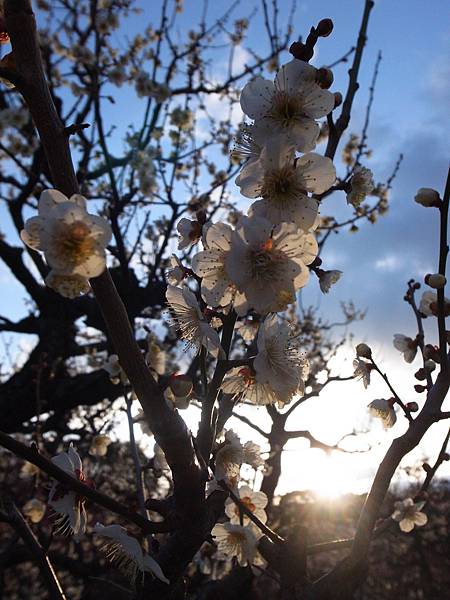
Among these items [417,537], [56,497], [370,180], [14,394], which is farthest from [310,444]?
[417,537]

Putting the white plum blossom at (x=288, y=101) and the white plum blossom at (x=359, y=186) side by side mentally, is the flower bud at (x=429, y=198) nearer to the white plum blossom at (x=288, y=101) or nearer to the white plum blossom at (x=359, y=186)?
the white plum blossom at (x=359, y=186)

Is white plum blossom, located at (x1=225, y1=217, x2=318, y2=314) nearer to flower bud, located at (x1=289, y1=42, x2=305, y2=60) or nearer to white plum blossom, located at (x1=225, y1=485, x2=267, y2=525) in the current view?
flower bud, located at (x1=289, y1=42, x2=305, y2=60)

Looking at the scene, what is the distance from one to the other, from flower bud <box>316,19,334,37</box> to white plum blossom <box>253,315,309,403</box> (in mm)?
707

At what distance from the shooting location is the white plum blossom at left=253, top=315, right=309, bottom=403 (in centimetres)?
104

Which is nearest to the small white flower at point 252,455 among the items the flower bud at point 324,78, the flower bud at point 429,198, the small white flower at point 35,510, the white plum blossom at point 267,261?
the white plum blossom at point 267,261

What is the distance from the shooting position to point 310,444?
239cm

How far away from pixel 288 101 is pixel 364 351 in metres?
0.97

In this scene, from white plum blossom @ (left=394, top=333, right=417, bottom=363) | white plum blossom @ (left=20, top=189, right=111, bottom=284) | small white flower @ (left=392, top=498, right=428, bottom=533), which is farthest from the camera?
small white flower @ (left=392, top=498, right=428, bottom=533)

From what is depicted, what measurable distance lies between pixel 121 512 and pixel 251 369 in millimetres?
405

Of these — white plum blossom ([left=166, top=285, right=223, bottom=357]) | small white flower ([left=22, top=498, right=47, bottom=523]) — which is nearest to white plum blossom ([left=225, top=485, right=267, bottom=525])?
white plum blossom ([left=166, top=285, right=223, bottom=357])

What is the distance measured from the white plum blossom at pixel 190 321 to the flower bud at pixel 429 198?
691 millimetres

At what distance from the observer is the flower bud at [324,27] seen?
1.12m

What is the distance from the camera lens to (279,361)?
1072mm

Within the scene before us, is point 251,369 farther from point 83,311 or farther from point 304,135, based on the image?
point 83,311
